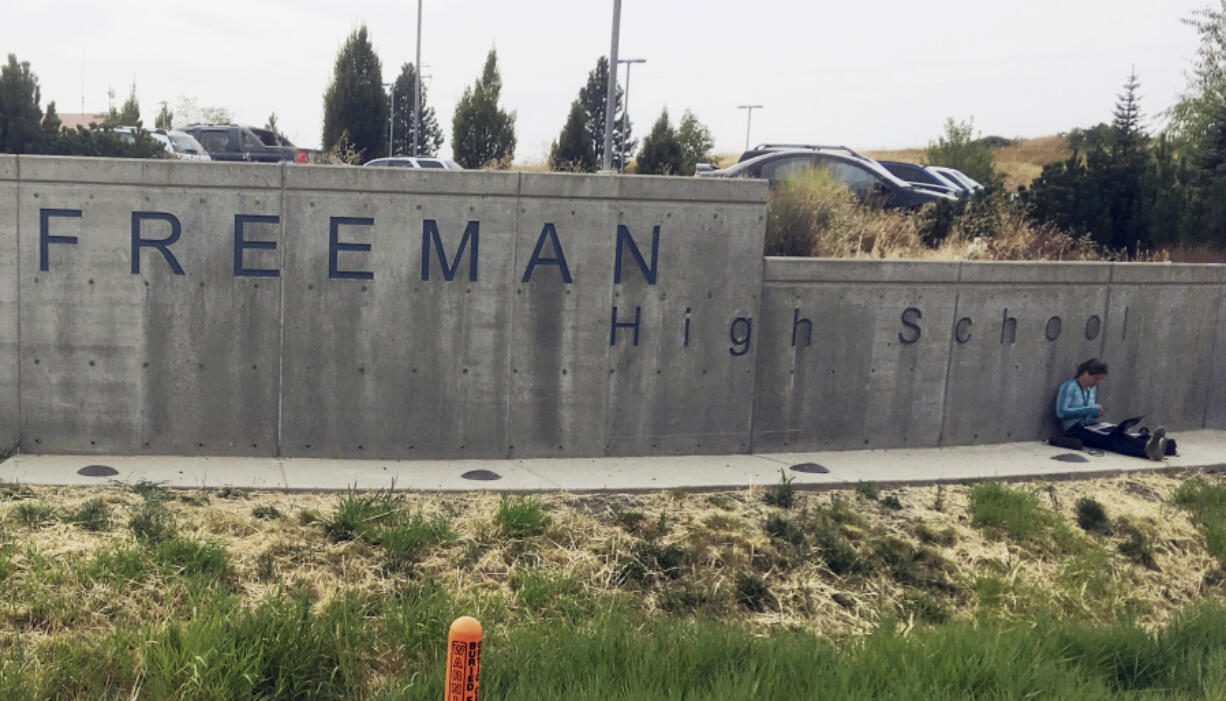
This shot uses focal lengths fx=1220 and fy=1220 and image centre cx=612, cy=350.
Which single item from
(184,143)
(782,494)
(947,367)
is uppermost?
(184,143)

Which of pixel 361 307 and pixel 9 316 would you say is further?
pixel 361 307

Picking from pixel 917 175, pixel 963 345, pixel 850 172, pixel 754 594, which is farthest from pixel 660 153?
pixel 754 594

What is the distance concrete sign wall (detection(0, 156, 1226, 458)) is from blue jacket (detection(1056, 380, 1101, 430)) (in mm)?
1658

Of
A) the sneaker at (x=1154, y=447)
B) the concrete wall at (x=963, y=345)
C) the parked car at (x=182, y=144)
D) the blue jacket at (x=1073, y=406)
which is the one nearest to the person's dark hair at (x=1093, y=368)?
the blue jacket at (x=1073, y=406)

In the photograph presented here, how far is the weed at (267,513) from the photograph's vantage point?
687 centimetres

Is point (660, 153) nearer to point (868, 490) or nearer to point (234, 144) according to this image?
point (234, 144)

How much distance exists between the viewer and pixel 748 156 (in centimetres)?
2445

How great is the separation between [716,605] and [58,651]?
3.14 meters

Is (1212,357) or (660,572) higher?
(1212,357)

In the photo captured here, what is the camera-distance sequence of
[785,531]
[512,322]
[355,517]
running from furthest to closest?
[512,322] → [785,531] → [355,517]

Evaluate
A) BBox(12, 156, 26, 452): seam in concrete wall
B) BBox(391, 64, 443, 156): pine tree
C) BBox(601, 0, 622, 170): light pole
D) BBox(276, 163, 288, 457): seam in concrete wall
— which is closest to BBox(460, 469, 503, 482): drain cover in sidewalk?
BBox(276, 163, 288, 457): seam in concrete wall

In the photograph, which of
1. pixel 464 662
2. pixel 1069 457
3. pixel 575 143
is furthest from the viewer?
pixel 575 143

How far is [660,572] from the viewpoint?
6609 millimetres

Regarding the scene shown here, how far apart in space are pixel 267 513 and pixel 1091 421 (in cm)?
726
